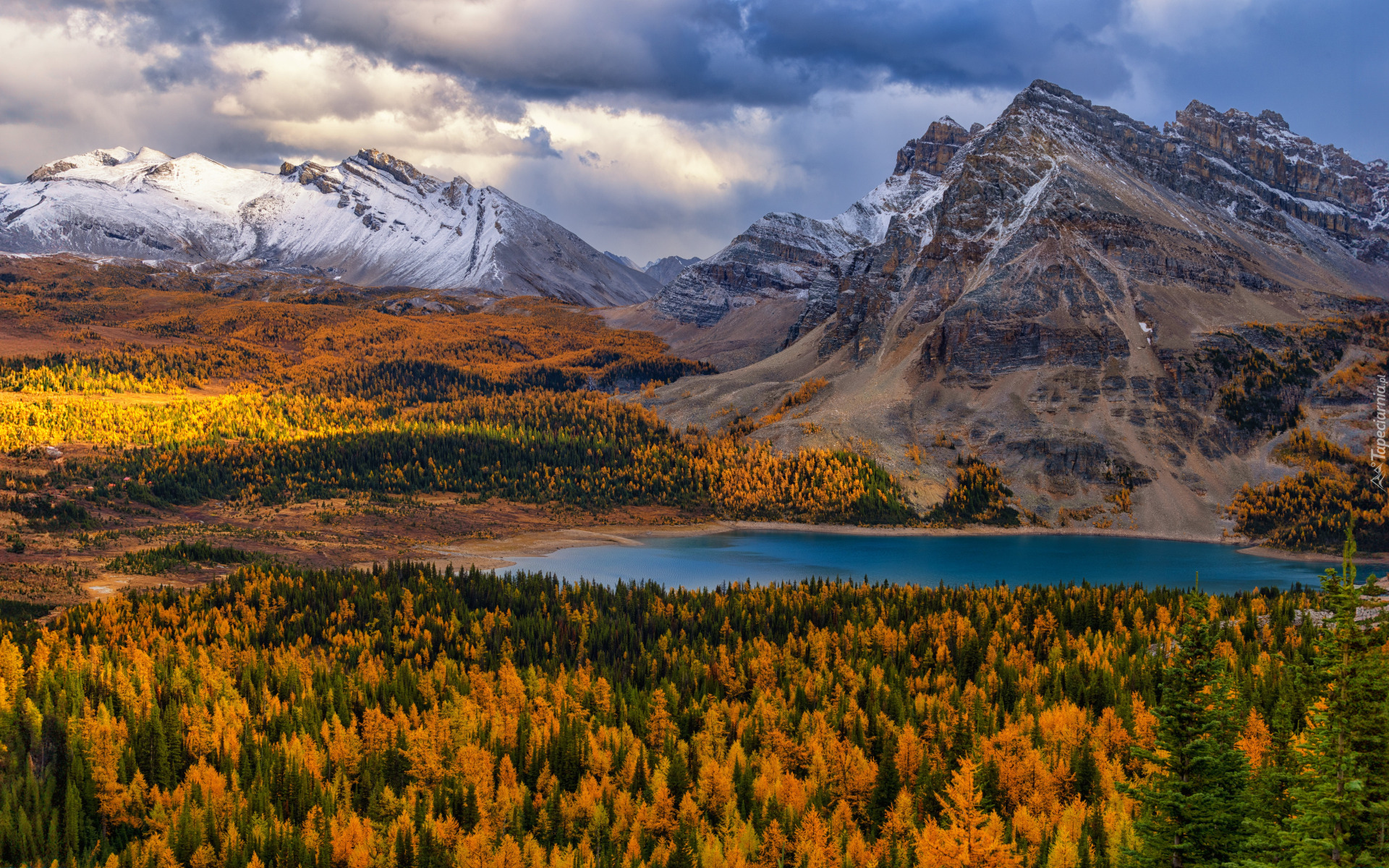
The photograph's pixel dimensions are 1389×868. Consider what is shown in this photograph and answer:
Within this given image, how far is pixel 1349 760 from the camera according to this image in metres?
22.5

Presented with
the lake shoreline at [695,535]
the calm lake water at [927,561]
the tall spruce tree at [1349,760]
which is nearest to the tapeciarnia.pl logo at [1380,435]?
the lake shoreline at [695,535]

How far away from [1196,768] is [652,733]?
38.1 metres

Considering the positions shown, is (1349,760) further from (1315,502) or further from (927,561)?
(1315,502)

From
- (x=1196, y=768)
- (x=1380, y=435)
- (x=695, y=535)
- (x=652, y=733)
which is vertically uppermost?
(x=1380, y=435)

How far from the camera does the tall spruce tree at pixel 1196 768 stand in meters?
25.7

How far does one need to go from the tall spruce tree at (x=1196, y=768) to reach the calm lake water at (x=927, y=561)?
9092 cm

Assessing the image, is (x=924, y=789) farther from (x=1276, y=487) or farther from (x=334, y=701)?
(x=1276, y=487)

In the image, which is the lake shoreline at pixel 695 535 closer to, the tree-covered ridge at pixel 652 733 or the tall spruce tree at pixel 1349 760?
the tree-covered ridge at pixel 652 733

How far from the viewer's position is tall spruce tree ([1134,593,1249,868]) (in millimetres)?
25672

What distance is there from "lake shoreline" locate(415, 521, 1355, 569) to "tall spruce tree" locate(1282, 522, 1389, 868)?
12251cm

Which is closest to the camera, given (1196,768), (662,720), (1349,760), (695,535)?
(1349,760)

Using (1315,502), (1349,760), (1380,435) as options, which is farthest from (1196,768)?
(1380,435)

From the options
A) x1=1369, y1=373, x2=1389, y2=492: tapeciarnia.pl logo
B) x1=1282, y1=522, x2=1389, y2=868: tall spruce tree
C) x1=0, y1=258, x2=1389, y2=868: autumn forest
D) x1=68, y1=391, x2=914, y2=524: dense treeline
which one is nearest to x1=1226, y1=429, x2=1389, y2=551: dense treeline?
x1=1369, y1=373, x2=1389, y2=492: tapeciarnia.pl logo

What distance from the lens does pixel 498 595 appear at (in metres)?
99.4
